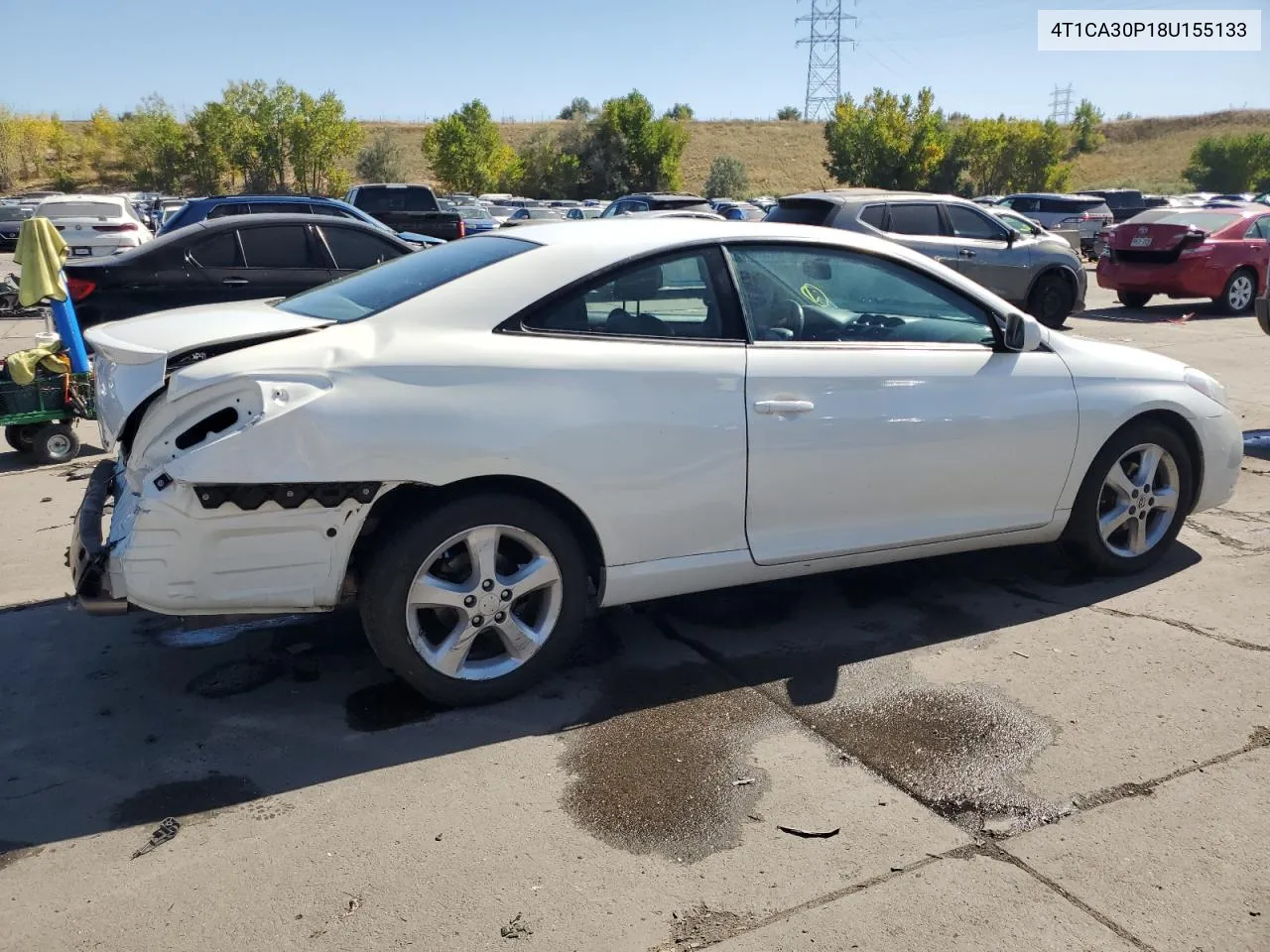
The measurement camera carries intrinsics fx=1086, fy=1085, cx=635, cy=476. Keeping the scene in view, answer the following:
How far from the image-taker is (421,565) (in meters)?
3.56

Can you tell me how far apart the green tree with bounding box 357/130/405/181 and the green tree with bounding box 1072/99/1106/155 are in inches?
2151

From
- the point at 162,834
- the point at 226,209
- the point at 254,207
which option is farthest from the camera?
the point at 254,207

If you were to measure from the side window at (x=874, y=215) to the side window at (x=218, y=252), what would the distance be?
712 cm

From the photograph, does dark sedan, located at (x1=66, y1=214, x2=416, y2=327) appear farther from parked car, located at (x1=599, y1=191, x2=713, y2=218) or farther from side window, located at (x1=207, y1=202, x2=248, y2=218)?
parked car, located at (x1=599, y1=191, x2=713, y2=218)

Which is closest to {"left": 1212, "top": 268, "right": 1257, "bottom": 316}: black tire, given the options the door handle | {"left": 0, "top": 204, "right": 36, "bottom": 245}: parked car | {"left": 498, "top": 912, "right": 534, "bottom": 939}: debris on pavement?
the door handle

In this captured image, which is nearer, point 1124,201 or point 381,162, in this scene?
point 1124,201

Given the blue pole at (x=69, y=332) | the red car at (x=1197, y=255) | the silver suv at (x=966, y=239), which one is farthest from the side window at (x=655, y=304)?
the red car at (x=1197, y=255)

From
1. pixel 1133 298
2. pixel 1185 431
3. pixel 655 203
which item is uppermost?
pixel 655 203

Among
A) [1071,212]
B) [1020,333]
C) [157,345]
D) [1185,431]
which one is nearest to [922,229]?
[1185,431]

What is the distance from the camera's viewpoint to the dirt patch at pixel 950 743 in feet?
10.7

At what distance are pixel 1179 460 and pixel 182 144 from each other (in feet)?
184

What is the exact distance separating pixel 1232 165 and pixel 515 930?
75708mm

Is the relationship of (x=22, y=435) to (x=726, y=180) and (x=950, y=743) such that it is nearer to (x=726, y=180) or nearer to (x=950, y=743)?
(x=950, y=743)

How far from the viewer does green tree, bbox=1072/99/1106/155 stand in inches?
3420
